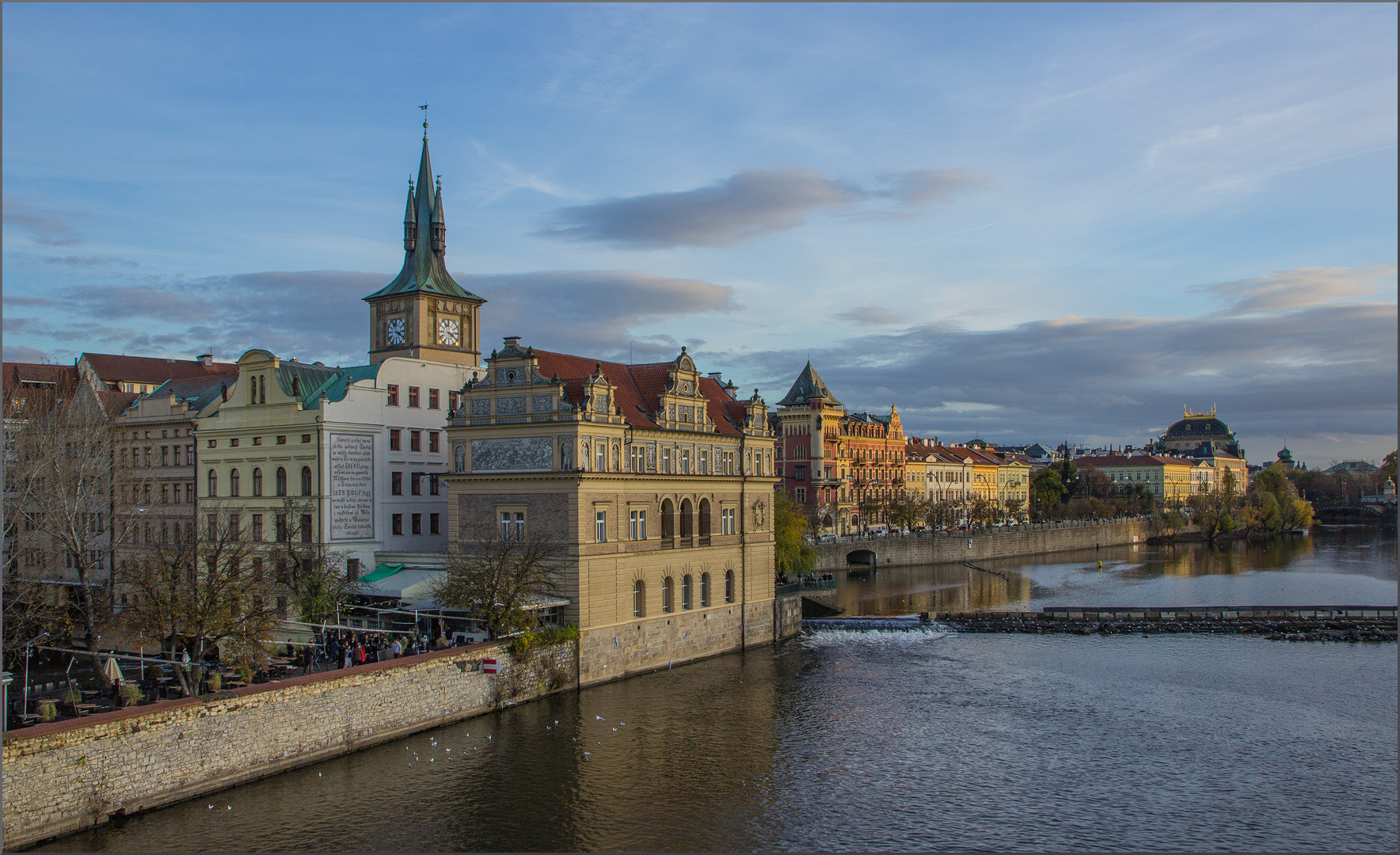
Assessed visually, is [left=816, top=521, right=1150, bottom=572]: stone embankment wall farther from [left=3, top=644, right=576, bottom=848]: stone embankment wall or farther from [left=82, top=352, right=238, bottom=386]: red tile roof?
[left=3, top=644, right=576, bottom=848]: stone embankment wall

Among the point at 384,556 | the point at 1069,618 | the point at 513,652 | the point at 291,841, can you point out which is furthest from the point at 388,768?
the point at 1069,618

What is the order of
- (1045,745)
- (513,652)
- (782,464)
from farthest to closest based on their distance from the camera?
(782,464) < (513,652) < (1045,745)

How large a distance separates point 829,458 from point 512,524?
271ft

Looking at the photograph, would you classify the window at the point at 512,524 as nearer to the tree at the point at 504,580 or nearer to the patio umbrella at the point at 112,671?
the tree at the point at 504,580

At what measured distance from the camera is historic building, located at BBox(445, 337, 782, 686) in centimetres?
4728

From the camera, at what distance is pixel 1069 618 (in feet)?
223

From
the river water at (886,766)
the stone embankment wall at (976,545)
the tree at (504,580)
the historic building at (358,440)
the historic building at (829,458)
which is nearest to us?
the river water at (886,766)

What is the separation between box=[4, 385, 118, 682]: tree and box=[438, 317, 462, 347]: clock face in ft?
58.1

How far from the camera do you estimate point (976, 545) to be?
122 meters

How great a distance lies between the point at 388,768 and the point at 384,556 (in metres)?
21.5

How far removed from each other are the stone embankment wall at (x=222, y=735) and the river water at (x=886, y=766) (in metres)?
0.66

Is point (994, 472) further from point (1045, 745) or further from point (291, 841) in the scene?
point (291, 841)

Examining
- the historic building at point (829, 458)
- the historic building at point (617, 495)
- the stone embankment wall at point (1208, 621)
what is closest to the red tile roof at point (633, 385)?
the historic building at point (617, 495)

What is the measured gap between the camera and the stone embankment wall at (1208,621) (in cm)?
6294
